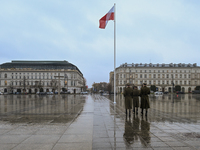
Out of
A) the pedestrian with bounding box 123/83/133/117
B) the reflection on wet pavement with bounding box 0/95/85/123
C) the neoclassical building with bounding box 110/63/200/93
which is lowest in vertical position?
the reflection on wet pavement with bounding box 0/95/85/123

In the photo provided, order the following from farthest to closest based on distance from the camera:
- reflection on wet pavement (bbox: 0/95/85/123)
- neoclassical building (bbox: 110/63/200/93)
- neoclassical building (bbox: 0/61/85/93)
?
neoclassical building (bbox: 110/63/200/93), neoclassical building (bbox: 0/61/85/93), reflection on wet pavement (bbox: 0/95/85/123)

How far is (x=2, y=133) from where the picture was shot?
237 inches

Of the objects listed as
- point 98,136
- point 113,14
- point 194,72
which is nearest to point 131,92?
point 98,136

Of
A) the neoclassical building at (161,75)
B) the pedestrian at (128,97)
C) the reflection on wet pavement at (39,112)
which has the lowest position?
the reflection on wet pavement at (39,112)

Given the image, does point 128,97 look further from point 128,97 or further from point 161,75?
point 161,75

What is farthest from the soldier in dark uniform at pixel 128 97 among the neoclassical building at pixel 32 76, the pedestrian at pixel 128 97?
the neoclassical building at pixel 32 76

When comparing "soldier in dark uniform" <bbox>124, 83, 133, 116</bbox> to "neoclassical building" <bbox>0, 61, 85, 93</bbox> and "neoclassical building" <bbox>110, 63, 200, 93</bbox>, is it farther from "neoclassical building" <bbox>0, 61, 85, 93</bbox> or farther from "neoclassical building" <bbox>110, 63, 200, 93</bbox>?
"neoclassical building" <bbox>110, 63, 200, 93</bbox>

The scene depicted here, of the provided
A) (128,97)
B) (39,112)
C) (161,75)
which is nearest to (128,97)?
(128,97)

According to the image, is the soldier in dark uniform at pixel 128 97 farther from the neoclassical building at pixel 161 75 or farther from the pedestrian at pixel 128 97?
the neoclassical building at pixel 161 75

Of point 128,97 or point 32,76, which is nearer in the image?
point 128,97

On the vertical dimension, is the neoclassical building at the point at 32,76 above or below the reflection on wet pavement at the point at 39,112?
above

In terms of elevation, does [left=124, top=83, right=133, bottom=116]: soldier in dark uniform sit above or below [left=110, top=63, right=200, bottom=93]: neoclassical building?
below

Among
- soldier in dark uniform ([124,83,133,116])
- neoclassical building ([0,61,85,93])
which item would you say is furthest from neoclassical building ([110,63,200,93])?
soldier in dark uniform ([124,83,133,116])

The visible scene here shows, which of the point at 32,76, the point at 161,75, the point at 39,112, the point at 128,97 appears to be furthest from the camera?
the point at 161,75
